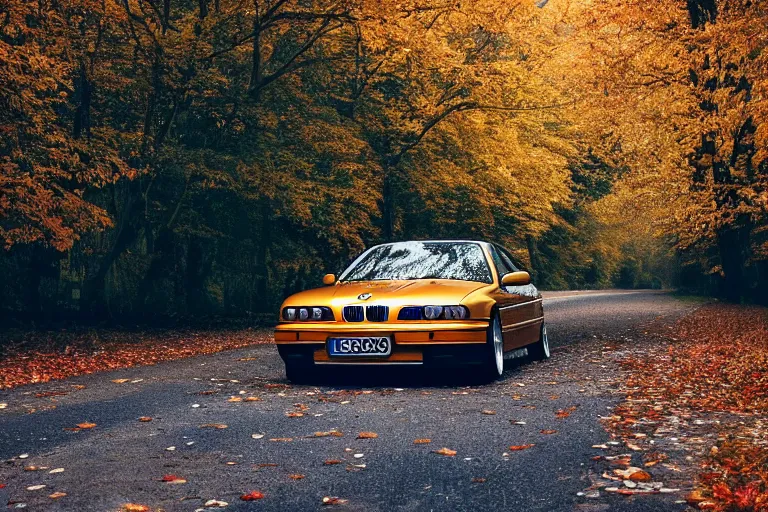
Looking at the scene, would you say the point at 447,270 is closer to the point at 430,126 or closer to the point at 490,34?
the point at 430,126

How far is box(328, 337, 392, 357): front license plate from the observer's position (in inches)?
388

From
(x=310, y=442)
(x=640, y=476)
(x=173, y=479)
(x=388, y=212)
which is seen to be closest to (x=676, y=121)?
(x=388, y=212)

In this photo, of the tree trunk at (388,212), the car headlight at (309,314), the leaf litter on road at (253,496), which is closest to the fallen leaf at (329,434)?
the leaf litter on road at (253,496)

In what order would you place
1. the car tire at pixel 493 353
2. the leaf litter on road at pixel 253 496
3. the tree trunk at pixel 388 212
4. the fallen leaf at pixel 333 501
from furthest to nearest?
the tree trunk at pixel 388 212, the car tire at pixel 493 353, the leaf litter on road at pixel 253 496, the fallen leaf at pixel 333 501

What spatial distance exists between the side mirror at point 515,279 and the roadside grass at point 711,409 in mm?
1581

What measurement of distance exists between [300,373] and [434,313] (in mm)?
1634

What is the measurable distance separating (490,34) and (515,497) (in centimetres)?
2625

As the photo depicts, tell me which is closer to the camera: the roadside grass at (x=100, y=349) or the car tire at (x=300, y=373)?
the car tire at (x=300, y=373)

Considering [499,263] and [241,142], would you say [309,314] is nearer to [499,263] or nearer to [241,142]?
[499,263]

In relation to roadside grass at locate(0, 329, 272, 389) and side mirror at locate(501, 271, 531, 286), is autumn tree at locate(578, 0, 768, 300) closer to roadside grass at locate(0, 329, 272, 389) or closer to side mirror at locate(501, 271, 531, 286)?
roadside grass at locate(0, 329, 272, 389)

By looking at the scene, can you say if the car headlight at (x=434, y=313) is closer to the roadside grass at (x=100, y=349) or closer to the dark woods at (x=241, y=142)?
the roadside grass at (x=100, y=349)

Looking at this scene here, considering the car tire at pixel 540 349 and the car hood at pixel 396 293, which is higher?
the car hood at pixel 396 293

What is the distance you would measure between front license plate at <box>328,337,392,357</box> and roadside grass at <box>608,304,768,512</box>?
2.38 metres

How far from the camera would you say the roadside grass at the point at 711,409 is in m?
5.54
